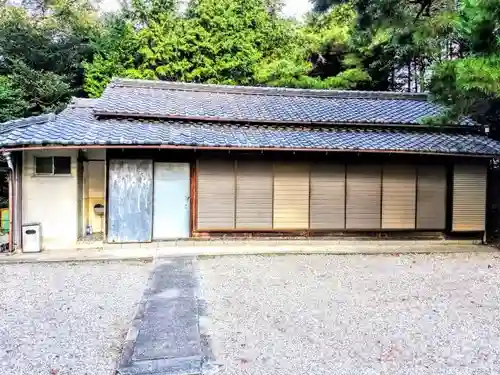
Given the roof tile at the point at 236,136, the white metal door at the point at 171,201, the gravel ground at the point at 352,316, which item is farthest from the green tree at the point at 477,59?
the white metal door at the point at 171,201

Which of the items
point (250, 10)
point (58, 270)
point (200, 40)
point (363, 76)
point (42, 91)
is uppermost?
point (250, 10)

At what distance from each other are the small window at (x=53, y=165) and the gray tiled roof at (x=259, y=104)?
146 cm

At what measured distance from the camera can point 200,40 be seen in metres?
15.2

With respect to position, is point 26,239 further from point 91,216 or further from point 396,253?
point 396,253

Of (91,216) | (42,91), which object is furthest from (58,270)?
(42,91)

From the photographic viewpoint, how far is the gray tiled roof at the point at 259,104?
8.85m

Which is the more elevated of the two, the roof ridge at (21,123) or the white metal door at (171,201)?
the roof ridge at (21,123)

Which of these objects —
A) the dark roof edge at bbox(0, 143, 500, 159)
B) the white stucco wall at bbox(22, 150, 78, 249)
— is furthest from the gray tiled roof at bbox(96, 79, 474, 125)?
the white stucco wall at bbox(22, 150, 78, 249)

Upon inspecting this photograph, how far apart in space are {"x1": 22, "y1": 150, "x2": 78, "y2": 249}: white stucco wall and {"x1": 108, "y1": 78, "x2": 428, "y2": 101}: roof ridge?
3913 mm

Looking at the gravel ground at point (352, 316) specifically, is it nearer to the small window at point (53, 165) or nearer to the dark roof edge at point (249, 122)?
the small window at point (53, 165)

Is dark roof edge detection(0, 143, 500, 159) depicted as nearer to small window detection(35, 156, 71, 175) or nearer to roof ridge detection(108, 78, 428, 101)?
small window detection(35, 156, 71, 175)

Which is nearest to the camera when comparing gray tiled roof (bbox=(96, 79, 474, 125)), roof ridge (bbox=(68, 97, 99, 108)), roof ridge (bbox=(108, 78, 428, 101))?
gray tiled roof (bbox=(96, 79, 474, 125))

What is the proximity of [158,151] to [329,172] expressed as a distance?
3.49 metres

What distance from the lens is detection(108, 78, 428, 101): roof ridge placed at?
1064 centimetres
